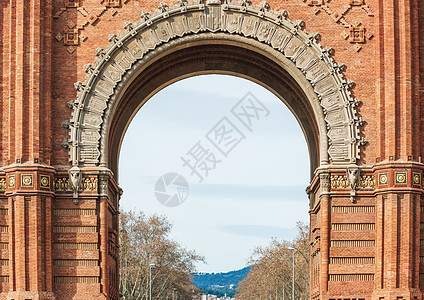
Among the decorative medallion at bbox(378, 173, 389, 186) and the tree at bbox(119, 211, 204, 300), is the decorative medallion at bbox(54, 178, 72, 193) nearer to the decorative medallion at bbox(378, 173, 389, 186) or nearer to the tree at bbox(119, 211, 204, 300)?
the decorative medallion at bbox(378, 173, 389, 186)

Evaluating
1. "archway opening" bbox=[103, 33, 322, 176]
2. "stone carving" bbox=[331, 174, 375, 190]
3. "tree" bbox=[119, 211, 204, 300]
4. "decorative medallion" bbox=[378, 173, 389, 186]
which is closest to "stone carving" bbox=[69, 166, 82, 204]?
"archway opening" bbox=[103, 33, 322, 176]

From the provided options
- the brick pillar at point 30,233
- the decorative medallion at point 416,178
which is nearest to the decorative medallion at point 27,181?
the brick pillar at point 30,233

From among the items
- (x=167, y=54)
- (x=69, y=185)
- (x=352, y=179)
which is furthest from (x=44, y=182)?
(x=352, y=179)

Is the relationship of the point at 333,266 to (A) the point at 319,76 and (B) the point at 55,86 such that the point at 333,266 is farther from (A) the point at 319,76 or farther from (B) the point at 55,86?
(B) the point at 55,86

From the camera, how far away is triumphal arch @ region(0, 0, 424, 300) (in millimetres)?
33094

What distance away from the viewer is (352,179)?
33.7m

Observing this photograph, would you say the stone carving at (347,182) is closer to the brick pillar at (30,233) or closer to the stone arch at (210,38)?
the stone arch at (210,38)

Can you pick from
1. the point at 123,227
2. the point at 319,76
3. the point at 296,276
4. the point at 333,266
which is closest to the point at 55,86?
the point at 319,76

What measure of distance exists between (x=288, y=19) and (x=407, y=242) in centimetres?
Answer: 864

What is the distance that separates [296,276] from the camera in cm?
8831

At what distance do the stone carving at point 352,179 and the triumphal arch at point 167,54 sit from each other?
1.9 inches

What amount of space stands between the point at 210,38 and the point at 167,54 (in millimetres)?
1755

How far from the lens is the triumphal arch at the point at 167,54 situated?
3309 cm

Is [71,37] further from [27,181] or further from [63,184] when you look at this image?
[27,181]
